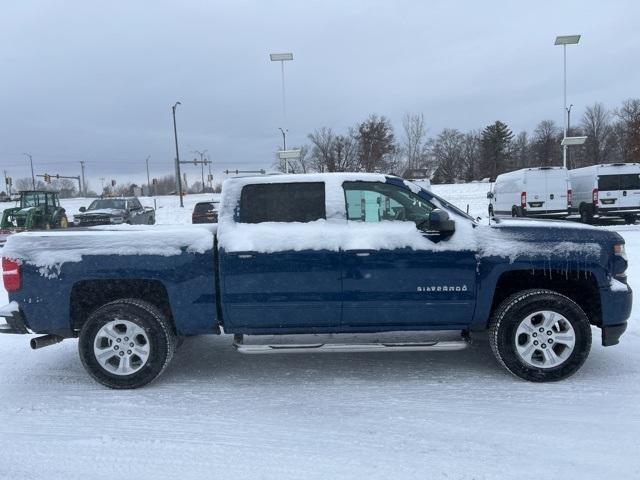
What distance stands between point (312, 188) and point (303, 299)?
1017mm

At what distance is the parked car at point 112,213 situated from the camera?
20.8 metres

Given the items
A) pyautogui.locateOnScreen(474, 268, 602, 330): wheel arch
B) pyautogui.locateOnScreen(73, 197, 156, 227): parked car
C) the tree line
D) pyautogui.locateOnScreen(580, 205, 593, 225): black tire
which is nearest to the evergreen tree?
the tree line

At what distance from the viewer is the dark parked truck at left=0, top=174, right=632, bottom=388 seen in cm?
455

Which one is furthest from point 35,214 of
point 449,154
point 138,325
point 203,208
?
point 449,154

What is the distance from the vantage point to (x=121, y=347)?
15.2ft

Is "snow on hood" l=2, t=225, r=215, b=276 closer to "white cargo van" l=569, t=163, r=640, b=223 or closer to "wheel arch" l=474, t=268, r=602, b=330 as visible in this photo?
"wheel arch" l=474, t=268, r=602, b=330

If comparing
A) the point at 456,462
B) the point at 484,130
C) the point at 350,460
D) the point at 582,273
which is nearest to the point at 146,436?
the point at 350,460

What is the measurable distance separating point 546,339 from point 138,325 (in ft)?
11.7

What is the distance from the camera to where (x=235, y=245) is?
456cm

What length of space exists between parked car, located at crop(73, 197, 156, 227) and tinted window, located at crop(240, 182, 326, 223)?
17.3 metres

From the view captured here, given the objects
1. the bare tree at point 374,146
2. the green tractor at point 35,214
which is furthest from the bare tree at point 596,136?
the green tractor at point 35,214

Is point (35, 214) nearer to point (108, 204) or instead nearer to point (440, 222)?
point (108, 204)

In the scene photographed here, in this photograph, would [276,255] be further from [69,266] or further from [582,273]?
[582,273]

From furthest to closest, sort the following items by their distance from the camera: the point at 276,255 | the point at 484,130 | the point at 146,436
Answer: the point at 484,130 → the point at 276,255 → the point at 146,436
